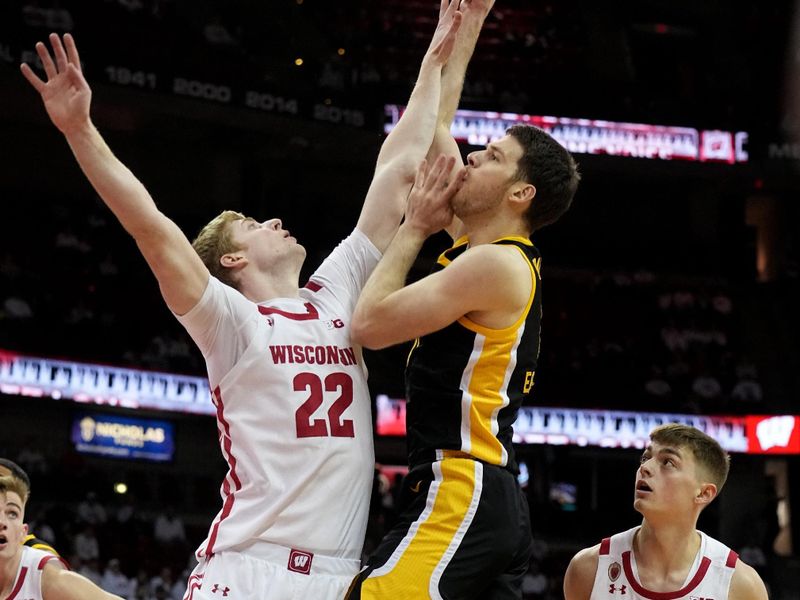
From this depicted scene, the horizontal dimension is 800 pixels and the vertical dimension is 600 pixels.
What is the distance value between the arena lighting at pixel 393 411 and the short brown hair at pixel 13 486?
13196 mm

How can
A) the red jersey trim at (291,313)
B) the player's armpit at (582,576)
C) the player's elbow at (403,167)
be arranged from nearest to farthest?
1. the red jersey trim at (291,313)
2. the player's elbow at (403,167)
3. the player's armpit at (582,576)

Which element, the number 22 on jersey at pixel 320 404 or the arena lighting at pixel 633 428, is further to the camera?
the arena lighting at pixel 633 428

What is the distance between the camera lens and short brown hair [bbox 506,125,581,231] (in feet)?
13.1

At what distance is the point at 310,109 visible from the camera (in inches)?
876

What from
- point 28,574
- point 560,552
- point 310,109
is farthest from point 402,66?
point 28,574

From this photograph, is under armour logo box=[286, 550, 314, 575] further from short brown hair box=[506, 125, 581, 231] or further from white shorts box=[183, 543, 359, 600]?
short brown hair box=[506, 125, 581, 231]

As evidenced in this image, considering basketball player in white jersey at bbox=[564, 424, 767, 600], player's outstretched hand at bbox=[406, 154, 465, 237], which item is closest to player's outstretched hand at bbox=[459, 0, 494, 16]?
player's outstretched hand at bbox=[406, 154, 465, 237]

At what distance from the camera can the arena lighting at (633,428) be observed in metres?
21.7

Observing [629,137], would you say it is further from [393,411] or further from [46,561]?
[46,561]

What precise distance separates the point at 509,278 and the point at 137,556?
1497cm

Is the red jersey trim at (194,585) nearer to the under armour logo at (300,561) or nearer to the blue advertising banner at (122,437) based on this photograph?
the under armour logo at (300,561)

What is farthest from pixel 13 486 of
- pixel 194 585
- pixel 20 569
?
pixel 194 585

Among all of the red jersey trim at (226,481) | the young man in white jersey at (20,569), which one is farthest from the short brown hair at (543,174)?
the young man in white jersey at (20,569)

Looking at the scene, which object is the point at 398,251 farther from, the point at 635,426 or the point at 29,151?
the point at 29,151
